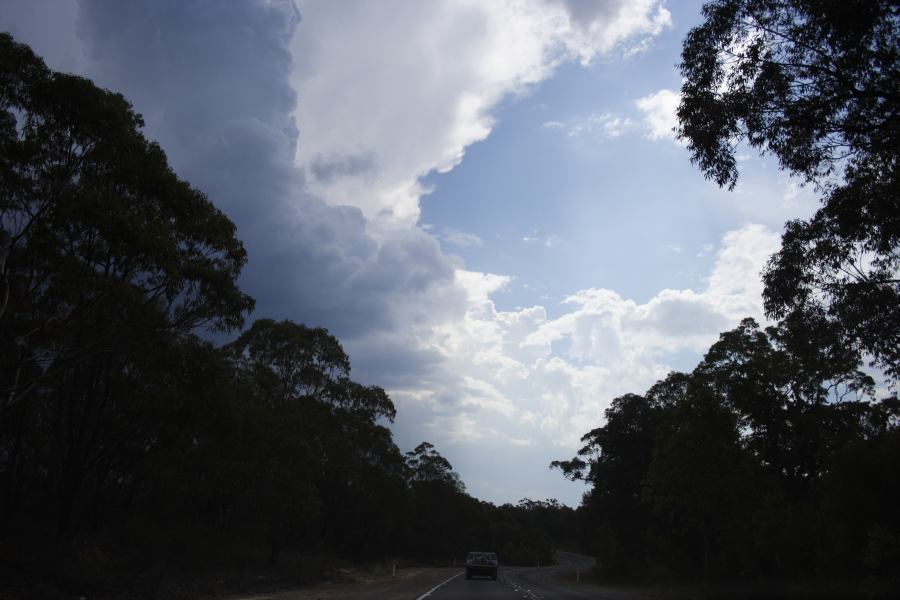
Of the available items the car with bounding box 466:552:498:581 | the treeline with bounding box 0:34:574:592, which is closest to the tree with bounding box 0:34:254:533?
the treeline with bounding box 0:34:574:592

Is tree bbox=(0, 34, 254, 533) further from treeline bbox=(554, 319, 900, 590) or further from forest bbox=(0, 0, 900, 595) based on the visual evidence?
treeline bbox=(554, 319, 900, 590)

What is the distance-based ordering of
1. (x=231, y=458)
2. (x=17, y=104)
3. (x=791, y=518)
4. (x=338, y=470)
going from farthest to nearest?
(x=338, y=470)
(x=231, y=458)
(x=791, y=518)
(x=17, y=104)

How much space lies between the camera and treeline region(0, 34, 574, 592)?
14703mm

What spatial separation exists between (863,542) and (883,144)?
40.6 ft

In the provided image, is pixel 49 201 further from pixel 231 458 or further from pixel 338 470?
pixel 338 470

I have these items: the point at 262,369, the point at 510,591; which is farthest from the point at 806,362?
the point at 262,369

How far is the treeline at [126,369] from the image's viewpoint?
14.7m

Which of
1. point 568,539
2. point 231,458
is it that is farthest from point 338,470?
point 568,539

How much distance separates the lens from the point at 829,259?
49.9 feet

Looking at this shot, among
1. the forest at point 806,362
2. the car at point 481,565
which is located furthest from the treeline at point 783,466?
the car at point 481,565

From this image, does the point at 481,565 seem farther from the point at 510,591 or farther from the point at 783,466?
the point at 783,466

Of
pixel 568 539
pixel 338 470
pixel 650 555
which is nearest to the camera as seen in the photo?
pixel 650 555

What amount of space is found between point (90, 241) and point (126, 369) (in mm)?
9362

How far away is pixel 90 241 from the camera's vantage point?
15.2 metres
